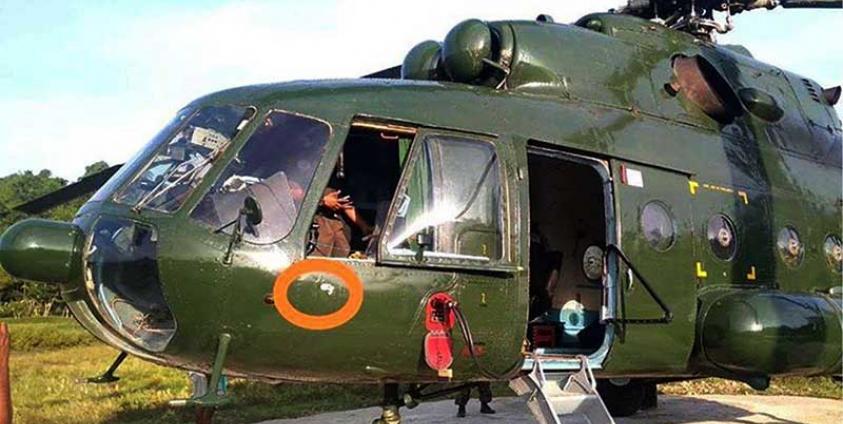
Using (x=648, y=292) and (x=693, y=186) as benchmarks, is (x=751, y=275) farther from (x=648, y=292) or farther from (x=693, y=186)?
(x=648, y=292)

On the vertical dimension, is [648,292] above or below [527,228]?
below

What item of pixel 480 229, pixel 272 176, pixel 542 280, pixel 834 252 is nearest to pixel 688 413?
pixel 834 252

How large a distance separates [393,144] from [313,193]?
5.53 ft

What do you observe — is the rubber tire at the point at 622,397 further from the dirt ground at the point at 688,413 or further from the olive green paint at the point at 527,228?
the olive green paint at the point at 527,228

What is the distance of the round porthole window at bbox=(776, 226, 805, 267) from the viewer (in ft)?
22.8

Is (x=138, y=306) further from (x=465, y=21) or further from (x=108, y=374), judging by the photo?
(x=465, y=21)

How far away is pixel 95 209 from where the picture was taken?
4934 mm

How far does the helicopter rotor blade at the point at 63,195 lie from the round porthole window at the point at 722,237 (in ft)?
14.9

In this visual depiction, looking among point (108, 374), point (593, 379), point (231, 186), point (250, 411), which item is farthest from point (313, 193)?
point (250, 411)

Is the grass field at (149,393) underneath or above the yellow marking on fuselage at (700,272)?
underneath

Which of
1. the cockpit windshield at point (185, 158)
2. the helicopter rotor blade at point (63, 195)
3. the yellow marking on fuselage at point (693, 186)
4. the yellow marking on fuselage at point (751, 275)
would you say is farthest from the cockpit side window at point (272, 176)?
the yellow marking on fuselage at point (751, 275)

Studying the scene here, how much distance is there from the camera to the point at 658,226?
6086 millimetres

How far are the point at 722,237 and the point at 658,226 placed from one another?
2.42ft

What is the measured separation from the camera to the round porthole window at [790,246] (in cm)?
696
